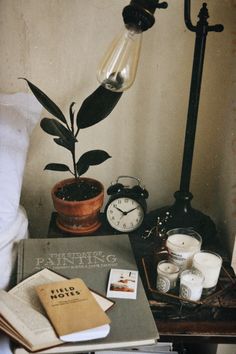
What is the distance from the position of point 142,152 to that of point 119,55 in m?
0.52

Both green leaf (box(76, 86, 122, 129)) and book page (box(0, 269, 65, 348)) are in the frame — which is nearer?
book page (box(0, 269, 65, 348))

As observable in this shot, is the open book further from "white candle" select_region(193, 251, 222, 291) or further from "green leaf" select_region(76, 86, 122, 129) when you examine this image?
"green leaf" select_region(76, 86, 122, 129)

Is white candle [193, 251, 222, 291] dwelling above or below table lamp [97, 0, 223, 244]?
below

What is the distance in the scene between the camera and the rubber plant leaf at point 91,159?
117 centimetres

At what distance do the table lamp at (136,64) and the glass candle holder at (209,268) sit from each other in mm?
209

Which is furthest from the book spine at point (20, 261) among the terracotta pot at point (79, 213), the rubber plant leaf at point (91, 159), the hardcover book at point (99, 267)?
the rubber plant leaf at point (91, 159)

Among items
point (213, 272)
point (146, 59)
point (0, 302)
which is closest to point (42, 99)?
point (146, 59)

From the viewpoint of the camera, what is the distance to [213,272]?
0.98 meters

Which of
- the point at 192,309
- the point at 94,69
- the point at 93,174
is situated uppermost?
the point at 94,69

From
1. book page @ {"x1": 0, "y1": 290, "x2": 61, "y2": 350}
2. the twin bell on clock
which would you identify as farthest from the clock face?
book page @ {"x1": 0, "y1": 290, "x2": 61, "y2": 350}

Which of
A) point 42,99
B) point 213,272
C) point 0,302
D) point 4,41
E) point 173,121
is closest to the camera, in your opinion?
point 0,302

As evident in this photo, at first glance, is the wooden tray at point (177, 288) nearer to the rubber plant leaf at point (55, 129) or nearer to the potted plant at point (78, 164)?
the potted plant at point (78, 164)

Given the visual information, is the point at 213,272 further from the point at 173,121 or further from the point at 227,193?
the point at 173,121

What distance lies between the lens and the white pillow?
Answer: 1034 millimetres
